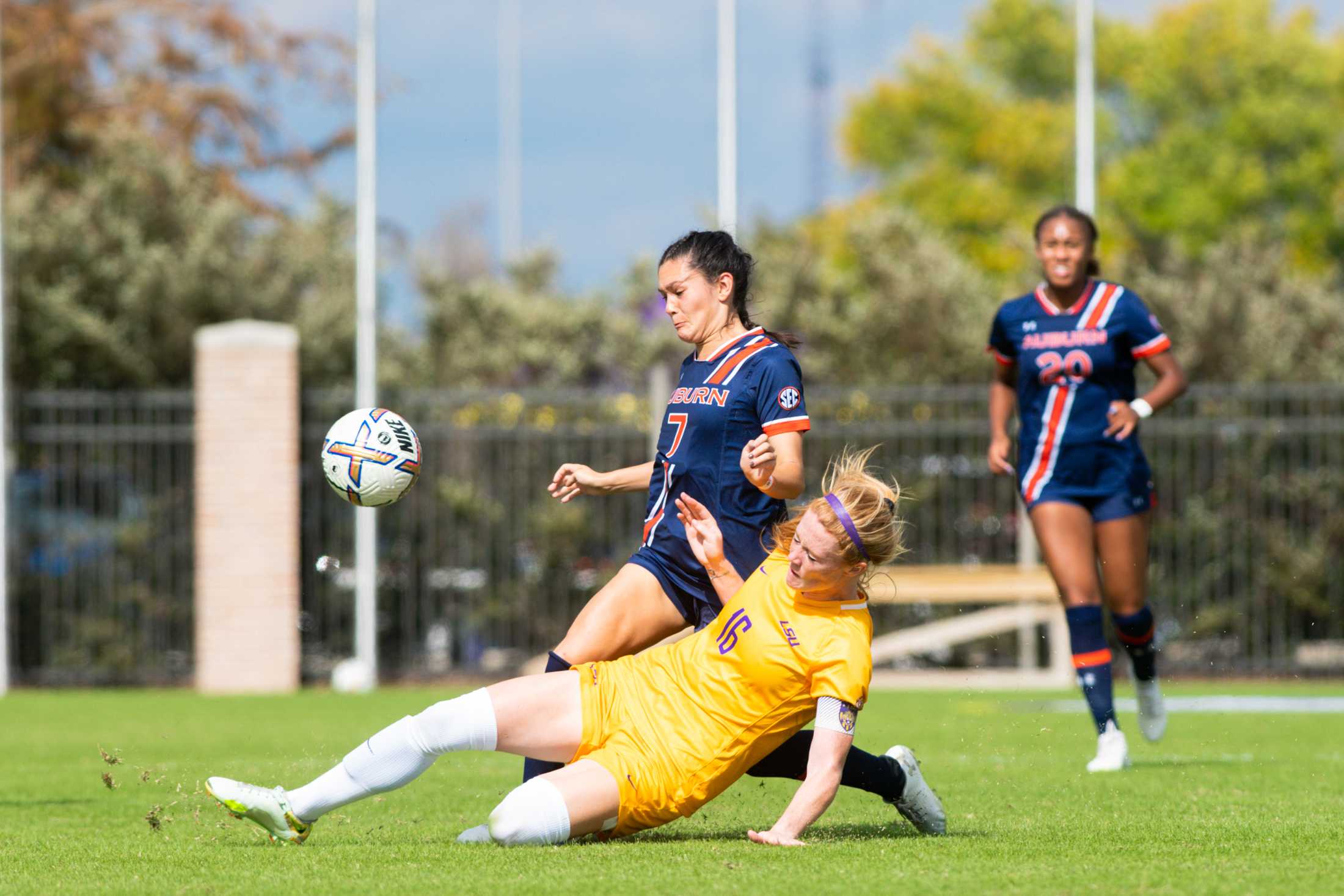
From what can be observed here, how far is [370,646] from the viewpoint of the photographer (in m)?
14.8

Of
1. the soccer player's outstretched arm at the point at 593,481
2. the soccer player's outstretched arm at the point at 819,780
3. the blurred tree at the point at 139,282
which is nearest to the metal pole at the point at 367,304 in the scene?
the blurred tree at the point at 139,282

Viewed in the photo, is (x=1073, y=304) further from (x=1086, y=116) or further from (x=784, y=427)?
(x=1086, y=116)

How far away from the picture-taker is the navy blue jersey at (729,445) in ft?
17.2

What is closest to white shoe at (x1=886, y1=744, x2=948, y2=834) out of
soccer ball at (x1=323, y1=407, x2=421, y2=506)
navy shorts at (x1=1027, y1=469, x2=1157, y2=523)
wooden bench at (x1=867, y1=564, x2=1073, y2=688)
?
soccer ball at (x1=323, y1=407, x2=421, y2=506)

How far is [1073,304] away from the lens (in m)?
7.69

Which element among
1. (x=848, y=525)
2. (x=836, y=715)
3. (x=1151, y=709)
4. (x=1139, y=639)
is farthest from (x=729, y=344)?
(x=1151, y=709)

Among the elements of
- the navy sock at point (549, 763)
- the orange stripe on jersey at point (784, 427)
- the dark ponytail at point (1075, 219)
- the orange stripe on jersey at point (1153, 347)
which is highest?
the dark ponytail at point (1075, 219)

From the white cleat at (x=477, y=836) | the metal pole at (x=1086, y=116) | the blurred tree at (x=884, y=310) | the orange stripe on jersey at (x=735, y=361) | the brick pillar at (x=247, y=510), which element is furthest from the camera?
the blurred tree at (x=884, y=310)

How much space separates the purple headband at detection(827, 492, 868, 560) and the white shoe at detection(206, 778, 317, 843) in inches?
67.6

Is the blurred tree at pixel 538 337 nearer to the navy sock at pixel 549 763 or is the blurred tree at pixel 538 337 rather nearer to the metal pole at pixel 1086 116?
the metal pole at pixel 1086 116

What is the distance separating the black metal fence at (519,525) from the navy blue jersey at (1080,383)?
24.3ft

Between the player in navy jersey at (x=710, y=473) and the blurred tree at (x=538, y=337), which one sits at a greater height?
the blurred tree at (x=538, y=337)

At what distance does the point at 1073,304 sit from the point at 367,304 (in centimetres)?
879

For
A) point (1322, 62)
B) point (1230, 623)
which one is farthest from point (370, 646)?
point (1322, 62)
